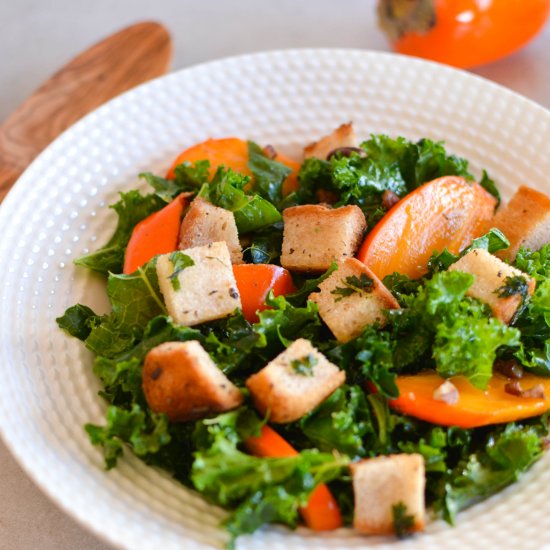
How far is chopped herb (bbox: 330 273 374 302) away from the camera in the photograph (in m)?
2.69

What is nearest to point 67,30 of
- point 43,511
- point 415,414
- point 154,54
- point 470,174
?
point 154,54

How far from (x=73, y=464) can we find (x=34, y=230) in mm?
1206

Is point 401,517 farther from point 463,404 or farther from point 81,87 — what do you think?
point 81,87

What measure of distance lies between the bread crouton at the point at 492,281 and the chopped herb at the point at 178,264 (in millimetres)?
1018

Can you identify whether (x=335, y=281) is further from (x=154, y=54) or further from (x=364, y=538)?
(x=154, y=54)

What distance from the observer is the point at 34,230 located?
125 inches

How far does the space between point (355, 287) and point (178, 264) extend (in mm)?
676

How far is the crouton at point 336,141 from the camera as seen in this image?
348 centimetres

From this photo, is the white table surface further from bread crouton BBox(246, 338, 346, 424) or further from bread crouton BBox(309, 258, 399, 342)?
bread crouton BBox(246, 338, 346, 424)

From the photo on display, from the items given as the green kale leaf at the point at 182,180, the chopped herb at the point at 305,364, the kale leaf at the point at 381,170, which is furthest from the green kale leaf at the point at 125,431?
the kale leaf at the point at 381,170

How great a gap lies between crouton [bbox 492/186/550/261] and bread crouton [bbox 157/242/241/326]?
122 centimetres

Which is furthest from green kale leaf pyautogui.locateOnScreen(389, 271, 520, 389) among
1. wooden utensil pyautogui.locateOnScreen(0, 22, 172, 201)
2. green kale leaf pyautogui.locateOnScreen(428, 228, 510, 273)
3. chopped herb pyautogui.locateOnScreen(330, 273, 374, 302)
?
wooden utensil pyautogui.locateOnScreen(0, 22, 172, 201)

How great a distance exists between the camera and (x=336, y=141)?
3492 mm

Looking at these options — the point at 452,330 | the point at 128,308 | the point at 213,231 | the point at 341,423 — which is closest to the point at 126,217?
the point at 213,231
